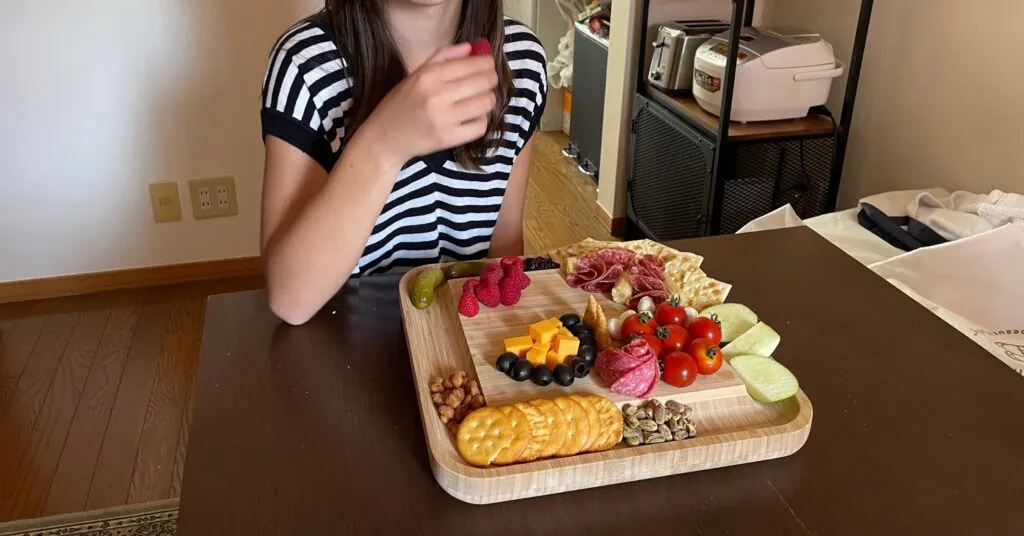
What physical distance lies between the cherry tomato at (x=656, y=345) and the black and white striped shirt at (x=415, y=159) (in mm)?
448

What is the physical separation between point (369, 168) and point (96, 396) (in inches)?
55.8

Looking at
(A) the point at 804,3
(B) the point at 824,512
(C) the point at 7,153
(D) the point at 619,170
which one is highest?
(A) the point at 804,3

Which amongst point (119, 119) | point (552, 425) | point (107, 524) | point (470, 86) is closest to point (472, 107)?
point (470, 86)

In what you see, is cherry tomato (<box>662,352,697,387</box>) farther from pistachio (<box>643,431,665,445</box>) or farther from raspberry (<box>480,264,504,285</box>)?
raspberry (<box>480,264,504,285</box>)

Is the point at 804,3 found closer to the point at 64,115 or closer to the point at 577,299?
the point at 577,299

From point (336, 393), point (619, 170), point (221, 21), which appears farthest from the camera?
point (619, 170)

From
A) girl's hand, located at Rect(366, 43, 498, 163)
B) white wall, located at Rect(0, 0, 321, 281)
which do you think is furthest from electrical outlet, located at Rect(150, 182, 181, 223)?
girl's hand, located at Rect(366, 43, 498, 163)

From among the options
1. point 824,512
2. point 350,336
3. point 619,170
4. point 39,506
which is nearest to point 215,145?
point 39,506

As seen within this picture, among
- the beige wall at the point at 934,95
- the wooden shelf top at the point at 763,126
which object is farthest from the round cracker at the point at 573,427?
the wooden shelf top at the point at 763,126

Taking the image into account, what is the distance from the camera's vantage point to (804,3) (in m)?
2.33

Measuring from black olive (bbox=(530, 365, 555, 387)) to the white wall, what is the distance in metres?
1.78

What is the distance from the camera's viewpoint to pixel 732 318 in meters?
0.87

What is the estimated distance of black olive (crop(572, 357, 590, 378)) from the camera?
2.48ft

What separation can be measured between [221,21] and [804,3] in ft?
5.40
